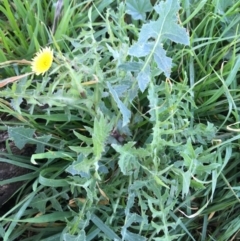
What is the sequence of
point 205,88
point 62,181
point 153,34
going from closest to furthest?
point 153,34 → point 62,181 → point 205,88

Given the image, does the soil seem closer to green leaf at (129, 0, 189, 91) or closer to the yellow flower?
the yellow flower

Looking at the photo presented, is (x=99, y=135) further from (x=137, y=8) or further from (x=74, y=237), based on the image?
(x=137, y=8)

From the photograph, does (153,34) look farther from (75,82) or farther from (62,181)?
(62,181)

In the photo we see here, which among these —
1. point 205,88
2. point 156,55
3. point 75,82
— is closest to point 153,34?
point 156,55

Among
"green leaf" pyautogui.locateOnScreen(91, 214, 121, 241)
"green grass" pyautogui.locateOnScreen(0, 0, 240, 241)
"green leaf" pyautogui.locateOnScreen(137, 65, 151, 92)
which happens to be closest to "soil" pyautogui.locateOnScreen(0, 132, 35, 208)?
"green grass" pyautogui.locateOnScreen(0, 0, 240, 241)

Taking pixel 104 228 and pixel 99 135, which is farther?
pixel 104 228

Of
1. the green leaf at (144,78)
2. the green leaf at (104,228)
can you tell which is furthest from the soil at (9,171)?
the green leaf at (144,78)

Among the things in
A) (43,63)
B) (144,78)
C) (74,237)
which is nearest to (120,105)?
(144,78)
